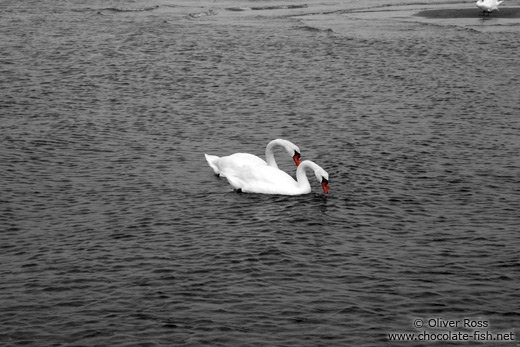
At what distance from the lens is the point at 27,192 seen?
18.6m

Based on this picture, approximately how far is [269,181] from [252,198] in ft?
1.99

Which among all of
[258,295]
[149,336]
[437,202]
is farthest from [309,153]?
[149,336]

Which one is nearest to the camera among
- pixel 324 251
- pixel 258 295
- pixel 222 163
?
pixel 258 295

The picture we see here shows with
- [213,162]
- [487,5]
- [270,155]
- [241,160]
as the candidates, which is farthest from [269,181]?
[487,5]

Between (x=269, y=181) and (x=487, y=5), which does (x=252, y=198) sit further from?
(x=487, y=5)

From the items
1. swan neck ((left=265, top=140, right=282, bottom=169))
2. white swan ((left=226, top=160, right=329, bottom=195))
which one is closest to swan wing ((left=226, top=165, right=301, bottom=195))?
white swan ((left=226, top=160, right=329, bottom=195))

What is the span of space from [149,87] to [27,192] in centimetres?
1118

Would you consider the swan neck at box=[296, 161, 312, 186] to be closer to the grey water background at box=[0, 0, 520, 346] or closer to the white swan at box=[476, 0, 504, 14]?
the grey water background at box=[0, 0, 520, 346]

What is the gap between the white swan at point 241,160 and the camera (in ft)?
64.8

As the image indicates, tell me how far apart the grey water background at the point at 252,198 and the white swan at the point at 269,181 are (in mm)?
289

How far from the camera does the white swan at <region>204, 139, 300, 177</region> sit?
778 inches

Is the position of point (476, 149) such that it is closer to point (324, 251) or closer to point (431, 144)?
point (431, 144)

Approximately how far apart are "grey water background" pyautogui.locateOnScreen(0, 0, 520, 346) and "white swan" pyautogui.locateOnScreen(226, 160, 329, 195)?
289 millimetres

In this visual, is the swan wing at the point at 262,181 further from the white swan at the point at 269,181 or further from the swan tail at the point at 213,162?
the swan tail at the point at 213,162
